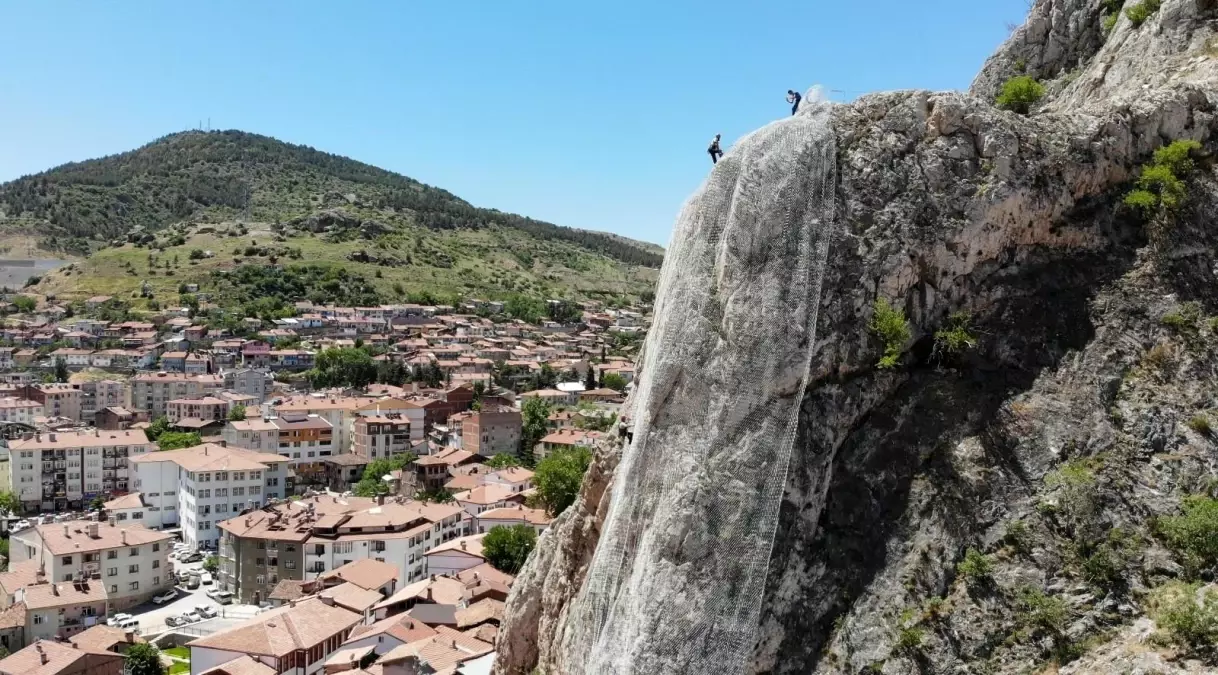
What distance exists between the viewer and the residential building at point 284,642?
41906mm

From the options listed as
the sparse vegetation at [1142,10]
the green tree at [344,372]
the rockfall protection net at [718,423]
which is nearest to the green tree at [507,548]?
the rockfall protection net at [718,423]

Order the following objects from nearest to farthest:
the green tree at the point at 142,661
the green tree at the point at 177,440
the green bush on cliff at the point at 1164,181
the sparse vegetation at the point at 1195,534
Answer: the sparse vegetation at the point at 1195,534 → the green bush on cliff at the point at 1164,181 → the green tree at the point at 142,661 → the green tree at the point at 177,440

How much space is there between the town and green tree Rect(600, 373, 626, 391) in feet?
0.61

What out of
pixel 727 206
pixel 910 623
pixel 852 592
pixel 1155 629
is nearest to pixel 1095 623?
pixel 1155 629

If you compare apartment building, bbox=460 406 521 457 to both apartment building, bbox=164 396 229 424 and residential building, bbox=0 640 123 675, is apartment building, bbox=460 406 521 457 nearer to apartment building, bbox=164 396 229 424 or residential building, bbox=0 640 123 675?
apartment building, bbox=164 396 229 424

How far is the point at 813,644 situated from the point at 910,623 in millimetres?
1769

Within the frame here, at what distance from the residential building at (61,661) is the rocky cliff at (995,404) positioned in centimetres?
3392

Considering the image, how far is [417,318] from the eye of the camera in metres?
155

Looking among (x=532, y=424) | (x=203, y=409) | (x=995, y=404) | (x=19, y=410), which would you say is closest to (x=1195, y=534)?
(x=995, y=404)

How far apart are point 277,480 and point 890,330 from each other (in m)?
71.3

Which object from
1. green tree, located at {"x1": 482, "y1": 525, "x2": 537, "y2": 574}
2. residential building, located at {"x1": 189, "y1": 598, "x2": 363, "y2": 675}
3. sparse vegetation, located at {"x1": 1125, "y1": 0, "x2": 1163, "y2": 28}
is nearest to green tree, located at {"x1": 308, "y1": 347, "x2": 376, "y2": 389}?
green tree, located at {"x1": 482, "y1": 525, "x2": 537, "y2": 574}

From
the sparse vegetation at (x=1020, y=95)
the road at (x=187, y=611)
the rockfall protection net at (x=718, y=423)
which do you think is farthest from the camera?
the road at (x=187, y=611)

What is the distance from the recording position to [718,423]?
57.7 ft

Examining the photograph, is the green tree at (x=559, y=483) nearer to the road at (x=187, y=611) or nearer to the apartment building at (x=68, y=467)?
the road at (x=187, y=611)
